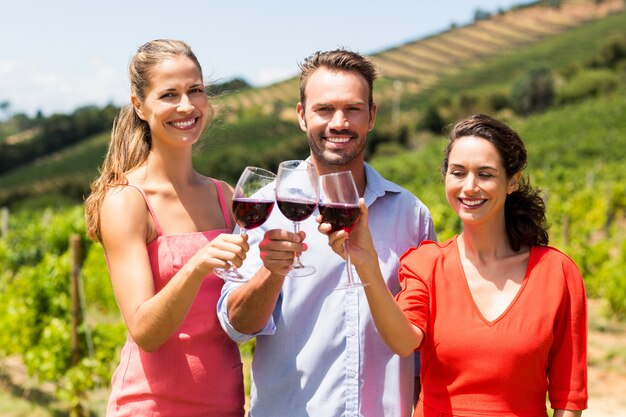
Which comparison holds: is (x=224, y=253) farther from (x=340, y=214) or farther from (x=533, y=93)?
(x=533, y=93)

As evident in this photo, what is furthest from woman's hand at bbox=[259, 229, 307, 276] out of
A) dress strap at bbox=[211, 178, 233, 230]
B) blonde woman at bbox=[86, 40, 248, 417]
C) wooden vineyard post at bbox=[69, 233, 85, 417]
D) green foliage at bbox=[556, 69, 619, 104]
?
green foliage at bbox=[556, 69, 619, 104]

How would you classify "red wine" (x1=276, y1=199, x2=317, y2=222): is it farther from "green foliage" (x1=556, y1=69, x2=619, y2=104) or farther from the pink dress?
"green foliage" (x1=556, y1=69, x2=619, y2=104)

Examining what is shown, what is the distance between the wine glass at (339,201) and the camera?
168 cm

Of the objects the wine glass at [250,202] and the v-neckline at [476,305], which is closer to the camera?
the wine glass at [250,202]

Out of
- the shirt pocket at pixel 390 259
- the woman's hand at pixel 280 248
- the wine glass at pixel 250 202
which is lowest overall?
the shirt pocket at pixel 390 259

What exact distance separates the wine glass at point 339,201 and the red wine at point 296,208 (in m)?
0.03

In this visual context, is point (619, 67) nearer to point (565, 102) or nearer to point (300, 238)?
point (565, 102)

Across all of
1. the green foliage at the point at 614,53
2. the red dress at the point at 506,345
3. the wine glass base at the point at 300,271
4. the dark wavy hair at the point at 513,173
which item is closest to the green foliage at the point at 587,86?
the green foliage at the point at 614,53

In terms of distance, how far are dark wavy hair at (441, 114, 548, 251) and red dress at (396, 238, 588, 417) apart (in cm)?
13

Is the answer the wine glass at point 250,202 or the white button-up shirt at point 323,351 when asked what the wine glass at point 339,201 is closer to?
the wine glass at point 250,202

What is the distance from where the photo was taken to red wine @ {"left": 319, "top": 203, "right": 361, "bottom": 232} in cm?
167

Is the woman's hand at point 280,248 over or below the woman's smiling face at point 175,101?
below

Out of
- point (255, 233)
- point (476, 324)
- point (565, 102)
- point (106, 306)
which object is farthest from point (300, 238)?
point (565, 102)

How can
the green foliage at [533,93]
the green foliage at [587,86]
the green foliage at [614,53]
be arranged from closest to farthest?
the green foliage at [587,86] → the green foliage at [533,93] → the green foliage at [614,53]
